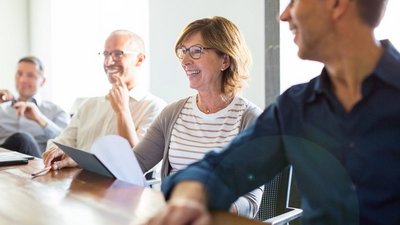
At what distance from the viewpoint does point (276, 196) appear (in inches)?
57.6

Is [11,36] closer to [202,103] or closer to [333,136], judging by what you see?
[202,103]

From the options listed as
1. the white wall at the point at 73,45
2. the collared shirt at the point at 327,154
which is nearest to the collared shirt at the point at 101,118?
the collared shirt at the point at 327,154

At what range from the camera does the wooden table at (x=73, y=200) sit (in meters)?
0.81

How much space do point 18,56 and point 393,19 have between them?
5.01 m

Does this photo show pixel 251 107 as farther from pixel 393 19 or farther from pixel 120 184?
pixel 393 19

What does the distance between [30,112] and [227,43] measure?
1.84 meters

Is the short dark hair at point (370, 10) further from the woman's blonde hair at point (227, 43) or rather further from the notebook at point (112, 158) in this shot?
the woman's blonde hair at point (227, 43)

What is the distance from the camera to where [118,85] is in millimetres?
2174

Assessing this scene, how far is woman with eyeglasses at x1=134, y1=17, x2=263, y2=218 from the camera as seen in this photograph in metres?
1.60

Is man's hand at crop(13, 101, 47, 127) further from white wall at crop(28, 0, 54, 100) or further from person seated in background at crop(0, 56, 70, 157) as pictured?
white wall at crop(28, 0, 54, 100)

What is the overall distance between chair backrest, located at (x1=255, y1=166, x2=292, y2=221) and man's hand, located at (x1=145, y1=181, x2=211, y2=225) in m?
0.76

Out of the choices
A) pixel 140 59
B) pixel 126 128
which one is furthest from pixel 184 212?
pixel 140 59

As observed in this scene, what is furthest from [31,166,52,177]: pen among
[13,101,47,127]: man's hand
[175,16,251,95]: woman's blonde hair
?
[13,101,47,127]: man's hand

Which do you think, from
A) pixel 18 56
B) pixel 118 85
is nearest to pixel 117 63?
pixel 118 85
